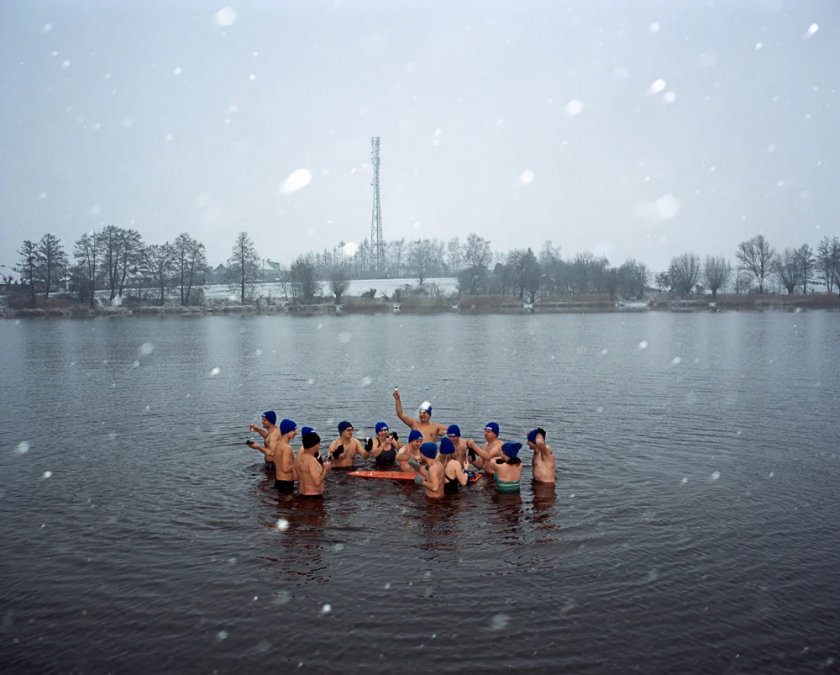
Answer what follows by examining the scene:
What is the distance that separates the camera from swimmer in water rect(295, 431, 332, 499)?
1287cm

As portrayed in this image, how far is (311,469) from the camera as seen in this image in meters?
12.9

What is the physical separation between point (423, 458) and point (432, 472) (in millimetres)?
669

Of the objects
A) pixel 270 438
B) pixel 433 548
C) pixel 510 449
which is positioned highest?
pixel 510 449

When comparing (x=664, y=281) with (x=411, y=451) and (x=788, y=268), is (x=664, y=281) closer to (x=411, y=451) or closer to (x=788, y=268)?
(x=788, y=268)

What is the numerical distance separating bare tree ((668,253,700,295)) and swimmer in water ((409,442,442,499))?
396 ft

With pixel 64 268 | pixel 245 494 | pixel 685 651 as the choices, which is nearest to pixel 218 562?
pixel 245 494

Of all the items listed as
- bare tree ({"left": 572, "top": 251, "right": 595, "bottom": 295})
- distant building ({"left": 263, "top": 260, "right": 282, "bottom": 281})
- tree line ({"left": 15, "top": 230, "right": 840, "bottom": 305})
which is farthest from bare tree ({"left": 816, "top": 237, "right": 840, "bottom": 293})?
distant building ({"left": 263, "top": 260, "right": 282, "bottom": 281})

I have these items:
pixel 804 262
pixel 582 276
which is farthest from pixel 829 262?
pixel 582 276

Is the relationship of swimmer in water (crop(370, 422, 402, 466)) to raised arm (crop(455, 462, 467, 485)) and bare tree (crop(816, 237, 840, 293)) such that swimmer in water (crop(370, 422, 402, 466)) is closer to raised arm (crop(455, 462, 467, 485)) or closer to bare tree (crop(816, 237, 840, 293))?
raised arm (crop(455, 462, 467, 485))

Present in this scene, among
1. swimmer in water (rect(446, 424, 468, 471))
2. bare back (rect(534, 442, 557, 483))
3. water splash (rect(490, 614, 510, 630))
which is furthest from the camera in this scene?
swimmer in water (rect(446, 424, 468, 471))

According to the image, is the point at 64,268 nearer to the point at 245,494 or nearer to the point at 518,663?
the point at 245,494

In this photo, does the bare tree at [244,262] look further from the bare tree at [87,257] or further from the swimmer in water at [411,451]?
the swimmer in water at [411,451]

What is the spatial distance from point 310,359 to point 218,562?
1161 inches

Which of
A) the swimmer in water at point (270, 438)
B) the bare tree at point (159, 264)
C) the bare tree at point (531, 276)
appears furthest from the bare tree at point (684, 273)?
the swimmer in water at point (270, 438)
